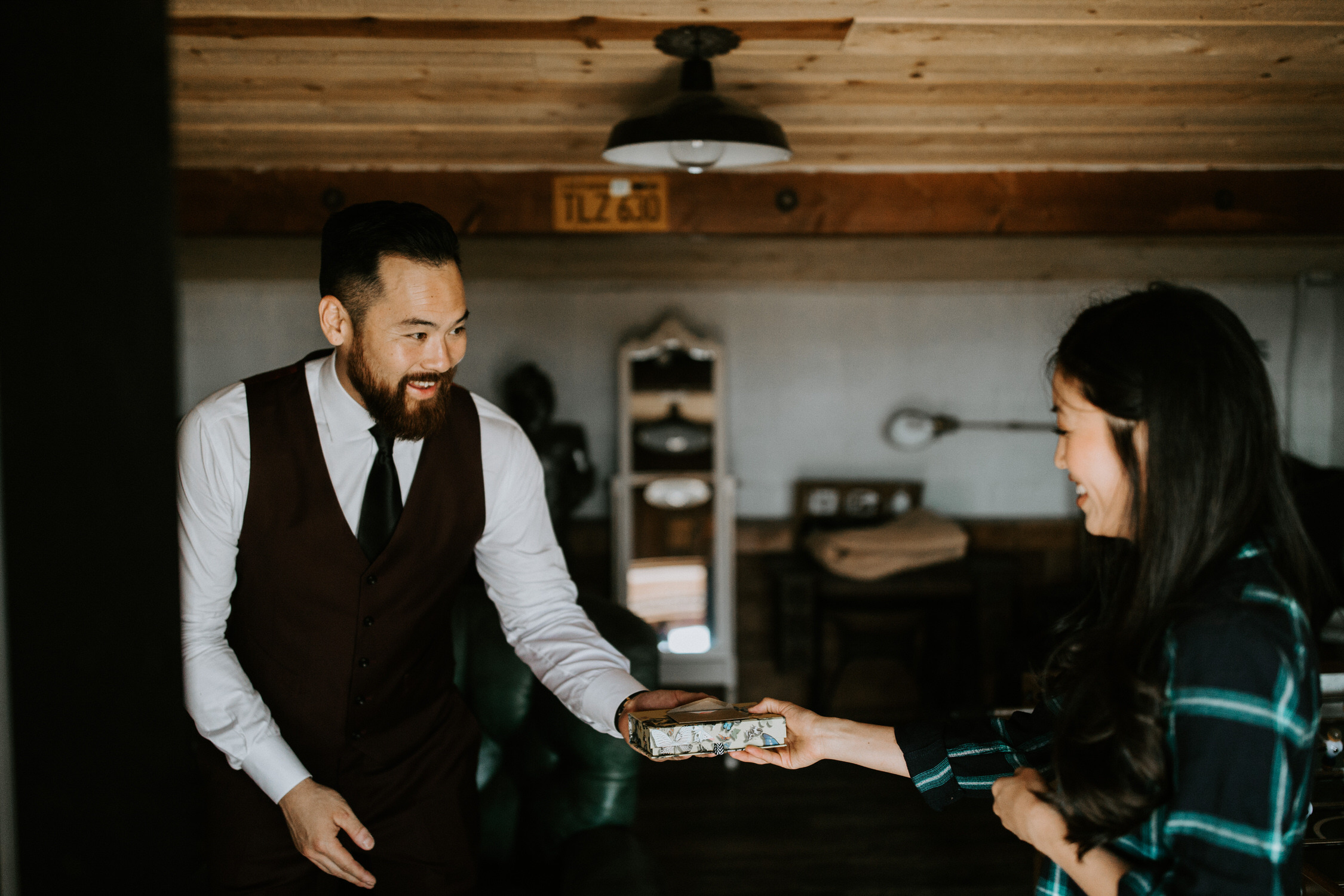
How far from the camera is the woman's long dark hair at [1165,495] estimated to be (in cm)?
98

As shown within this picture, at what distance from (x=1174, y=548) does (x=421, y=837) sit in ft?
3.94

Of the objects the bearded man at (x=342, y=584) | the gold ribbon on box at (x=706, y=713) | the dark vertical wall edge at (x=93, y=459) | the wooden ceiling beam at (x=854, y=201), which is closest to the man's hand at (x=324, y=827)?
Result: the bearded man at (x=342, y=584)

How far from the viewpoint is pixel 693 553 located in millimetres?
4316

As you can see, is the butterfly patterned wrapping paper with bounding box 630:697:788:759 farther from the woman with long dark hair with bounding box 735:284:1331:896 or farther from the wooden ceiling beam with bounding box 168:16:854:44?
the wooden ceiling beam with bounding box 168:16:854:44

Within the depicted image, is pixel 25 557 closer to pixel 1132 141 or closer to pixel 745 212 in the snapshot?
pixel 745 212

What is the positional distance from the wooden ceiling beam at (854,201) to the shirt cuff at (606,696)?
2.01 m

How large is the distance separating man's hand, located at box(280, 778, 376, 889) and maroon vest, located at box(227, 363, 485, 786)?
12cm

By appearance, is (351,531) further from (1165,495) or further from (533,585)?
(1165,495)

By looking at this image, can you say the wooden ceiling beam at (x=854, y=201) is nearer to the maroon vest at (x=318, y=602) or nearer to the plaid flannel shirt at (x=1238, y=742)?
the maroon vest at (x=318, y=602)

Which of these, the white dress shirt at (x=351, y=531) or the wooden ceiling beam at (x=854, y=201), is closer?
the white dress shirt at (x=351, y=531)

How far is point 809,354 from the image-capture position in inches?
185

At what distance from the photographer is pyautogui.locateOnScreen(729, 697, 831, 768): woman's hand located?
1.46 metres

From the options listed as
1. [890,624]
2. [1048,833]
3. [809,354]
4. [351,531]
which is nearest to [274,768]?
[351,531]

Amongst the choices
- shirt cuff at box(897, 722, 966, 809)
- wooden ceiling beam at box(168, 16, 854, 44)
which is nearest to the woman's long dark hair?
shirt cuff at box(897, 722, 966, 809)
